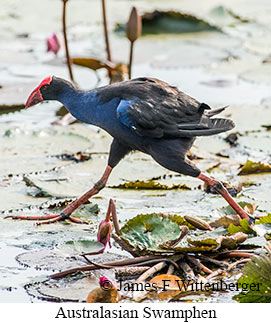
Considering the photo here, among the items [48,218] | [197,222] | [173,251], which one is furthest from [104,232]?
[48,218]

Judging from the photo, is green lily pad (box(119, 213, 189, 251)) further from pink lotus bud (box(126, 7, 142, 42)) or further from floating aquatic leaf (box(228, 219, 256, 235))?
pink lotus bud (box(126, 7, 142, 42))

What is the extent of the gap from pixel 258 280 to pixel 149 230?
69cm

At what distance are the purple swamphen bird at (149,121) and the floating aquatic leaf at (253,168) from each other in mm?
645

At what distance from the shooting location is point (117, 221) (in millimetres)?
3918

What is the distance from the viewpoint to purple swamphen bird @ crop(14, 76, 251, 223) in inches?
162

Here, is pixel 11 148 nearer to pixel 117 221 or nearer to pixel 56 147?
pixel 56 147

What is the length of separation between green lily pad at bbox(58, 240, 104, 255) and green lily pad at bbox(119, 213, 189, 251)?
130 mm

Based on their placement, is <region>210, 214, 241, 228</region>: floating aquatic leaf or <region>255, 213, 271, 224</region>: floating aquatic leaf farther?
<region>210, 214, 241, 228</region>: floating aquatic leaf

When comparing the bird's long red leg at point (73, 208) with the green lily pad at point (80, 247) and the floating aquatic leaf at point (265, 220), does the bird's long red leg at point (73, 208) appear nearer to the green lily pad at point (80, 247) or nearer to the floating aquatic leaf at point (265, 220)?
the green lily pad at point (80, 247)

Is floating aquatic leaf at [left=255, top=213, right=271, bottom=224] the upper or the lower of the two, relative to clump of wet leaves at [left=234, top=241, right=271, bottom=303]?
lower

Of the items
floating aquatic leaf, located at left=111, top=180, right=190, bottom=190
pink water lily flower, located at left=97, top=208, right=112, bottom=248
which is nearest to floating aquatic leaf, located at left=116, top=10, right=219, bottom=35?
floating aquatic leaf, located at left=111, top=180, right=190, bottom=190

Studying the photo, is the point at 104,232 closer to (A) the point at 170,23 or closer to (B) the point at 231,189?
(B) the point at 231,189

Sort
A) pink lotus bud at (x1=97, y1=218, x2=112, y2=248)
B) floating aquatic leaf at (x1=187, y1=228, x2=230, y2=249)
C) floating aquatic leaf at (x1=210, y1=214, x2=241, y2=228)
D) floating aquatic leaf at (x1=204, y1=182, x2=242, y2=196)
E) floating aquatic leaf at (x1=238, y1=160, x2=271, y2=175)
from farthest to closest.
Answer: floating aquatic leaf at (x1=238, y1=160, x2=271, y2=175), floating aquatic leaf at (x1=204, y1=182, x2=242, y2=196), floating aquatic leaf at (x1=210, y1=214, x2=241, y2=228), pink lotus bud at (x1=97, y1=218, x2=112, y2=248), floating aquatic leaf at (x1=187, y1=228, x2=230, y2=249)
